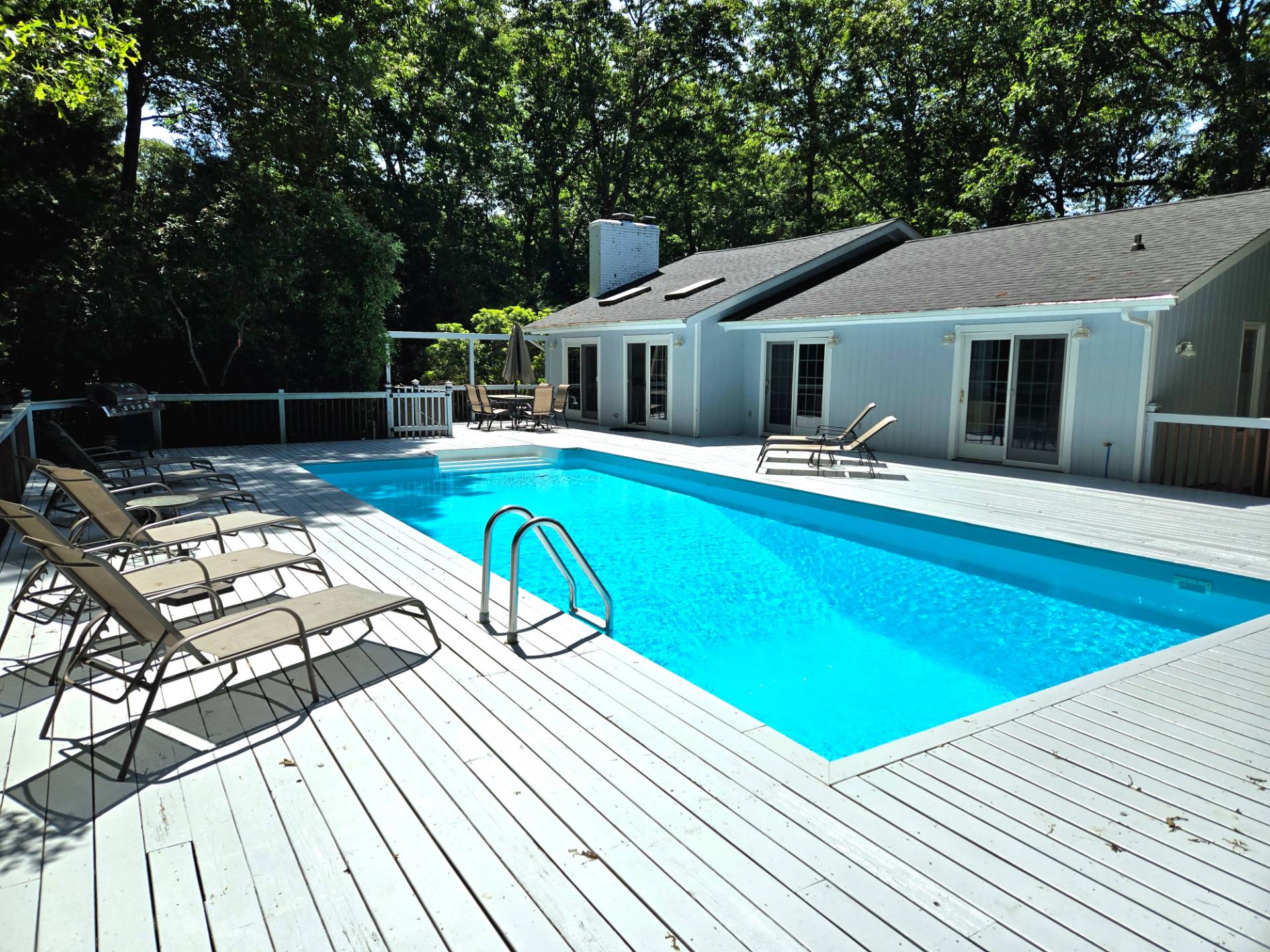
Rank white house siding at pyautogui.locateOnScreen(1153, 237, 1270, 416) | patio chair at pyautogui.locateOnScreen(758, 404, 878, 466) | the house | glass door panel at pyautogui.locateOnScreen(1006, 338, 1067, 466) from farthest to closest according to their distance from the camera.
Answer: patio chair at pyautogui.locateOnScreen(758, 404, 878, 466), glass door panel at pyautogui.locateOnScreen(1006, 338, 1067, 466), the house, white house siding at pyautogui.locateOnScreen(1153, 237, 1270, 416)

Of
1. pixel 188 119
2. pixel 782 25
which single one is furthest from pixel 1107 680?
pixel 782 25

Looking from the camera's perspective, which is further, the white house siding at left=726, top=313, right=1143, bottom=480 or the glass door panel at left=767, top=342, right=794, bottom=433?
the glass door panel at left=767, top=342, right=794, bottom=433

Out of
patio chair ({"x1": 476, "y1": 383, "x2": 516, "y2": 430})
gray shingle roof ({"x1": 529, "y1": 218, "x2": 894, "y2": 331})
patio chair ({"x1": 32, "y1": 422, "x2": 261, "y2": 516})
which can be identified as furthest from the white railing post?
patio chair ({"x1": 476, "y1": 383, "x2": 516, "y2": 430})

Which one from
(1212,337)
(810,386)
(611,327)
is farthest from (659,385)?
(1212,337)

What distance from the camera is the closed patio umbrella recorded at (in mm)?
16844

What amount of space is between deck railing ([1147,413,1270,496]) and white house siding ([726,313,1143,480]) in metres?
0.29

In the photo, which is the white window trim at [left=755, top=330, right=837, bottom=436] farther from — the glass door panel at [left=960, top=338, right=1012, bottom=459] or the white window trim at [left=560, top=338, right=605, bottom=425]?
the white window trim at [left=560, top=338, right=605, bottom=425]

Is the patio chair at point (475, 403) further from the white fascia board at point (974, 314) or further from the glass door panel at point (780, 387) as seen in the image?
the glass door panel at point (780, 387)

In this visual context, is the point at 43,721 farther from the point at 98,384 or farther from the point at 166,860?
the point at 98,384

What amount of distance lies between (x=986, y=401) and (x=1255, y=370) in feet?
12.8

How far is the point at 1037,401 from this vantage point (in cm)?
1059

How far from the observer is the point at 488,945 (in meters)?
2.00

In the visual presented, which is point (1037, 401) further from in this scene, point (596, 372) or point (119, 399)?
point (119, 399)

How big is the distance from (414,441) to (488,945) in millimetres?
12651
